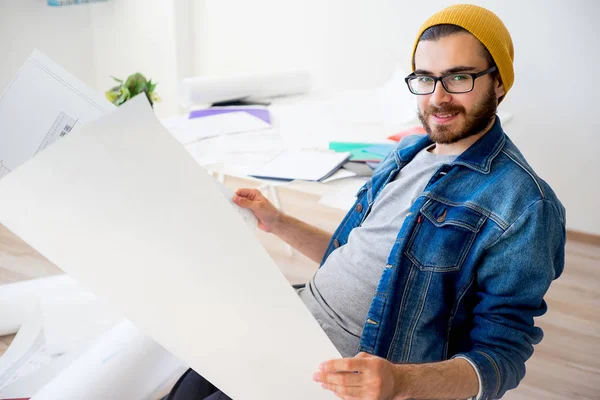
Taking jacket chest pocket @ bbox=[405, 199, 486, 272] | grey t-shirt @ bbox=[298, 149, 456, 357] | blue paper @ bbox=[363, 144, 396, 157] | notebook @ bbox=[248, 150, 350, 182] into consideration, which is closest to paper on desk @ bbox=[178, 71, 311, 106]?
notebook @ bbox=[248, 150, 350, 182]

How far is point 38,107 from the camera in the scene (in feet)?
3.59

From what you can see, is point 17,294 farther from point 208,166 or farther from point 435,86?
point 435,86

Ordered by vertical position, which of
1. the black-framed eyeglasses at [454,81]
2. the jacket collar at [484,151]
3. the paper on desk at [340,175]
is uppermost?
the black-framed eyeglasses at [454,81]

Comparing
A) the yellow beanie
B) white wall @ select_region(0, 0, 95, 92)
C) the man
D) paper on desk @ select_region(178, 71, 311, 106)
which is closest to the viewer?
the man

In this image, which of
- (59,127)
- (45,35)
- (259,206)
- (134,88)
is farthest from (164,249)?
(45,35)

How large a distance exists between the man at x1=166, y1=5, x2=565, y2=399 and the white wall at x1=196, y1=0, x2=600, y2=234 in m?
2.04

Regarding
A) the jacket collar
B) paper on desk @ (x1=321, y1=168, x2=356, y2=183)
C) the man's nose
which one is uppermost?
the man's nose

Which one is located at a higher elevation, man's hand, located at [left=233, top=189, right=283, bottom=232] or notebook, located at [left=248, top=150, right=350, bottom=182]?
man's hand, located at [left=233, top=189, right=283, bottom=232]

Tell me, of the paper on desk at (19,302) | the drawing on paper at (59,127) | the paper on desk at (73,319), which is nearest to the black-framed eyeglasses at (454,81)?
the drawing on paper at (59,127)

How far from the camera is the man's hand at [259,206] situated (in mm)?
1335

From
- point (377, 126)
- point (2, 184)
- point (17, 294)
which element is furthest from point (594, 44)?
point (2, 184)

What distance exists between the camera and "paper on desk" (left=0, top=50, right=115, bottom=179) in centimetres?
108

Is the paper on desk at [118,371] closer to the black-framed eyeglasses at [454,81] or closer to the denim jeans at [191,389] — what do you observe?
the denim jeans at [191,389]

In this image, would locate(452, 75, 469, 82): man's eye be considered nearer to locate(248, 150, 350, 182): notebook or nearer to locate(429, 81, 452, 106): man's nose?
locate(429, 81, 452, 106): man's nose
